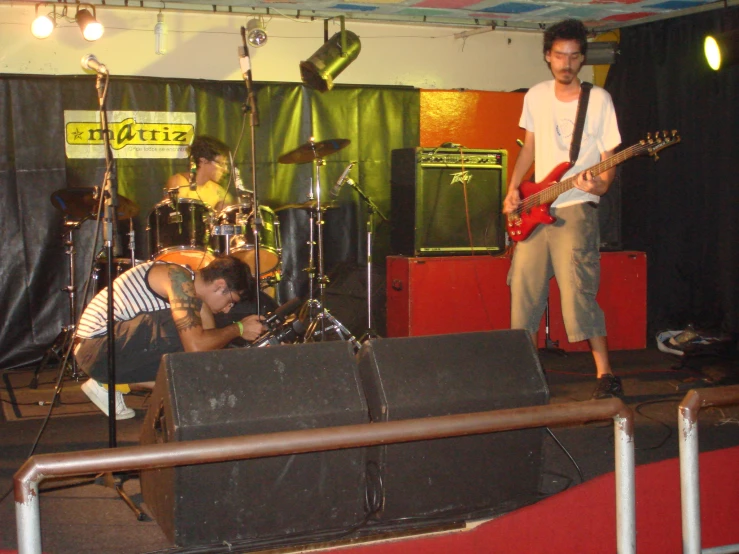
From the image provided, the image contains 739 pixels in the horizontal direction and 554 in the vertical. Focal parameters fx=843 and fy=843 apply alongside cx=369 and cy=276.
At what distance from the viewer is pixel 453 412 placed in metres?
2.94

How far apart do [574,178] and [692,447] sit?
256 cm

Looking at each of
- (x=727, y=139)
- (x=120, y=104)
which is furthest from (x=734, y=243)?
(x=120, y=104)

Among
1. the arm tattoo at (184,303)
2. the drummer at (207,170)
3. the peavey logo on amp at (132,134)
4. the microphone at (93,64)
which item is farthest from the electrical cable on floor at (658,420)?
the peavey logo on amp at (132,134)

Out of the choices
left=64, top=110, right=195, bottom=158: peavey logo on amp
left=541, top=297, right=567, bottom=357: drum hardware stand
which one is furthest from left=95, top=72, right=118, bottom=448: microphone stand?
left=541, top=297, right=567, bottom=357: drum hardware stand

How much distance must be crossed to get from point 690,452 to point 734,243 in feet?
17.7

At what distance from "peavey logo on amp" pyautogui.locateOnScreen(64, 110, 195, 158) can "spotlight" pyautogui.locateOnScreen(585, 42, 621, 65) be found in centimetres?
369

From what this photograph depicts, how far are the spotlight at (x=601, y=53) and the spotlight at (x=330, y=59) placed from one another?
7.50ft

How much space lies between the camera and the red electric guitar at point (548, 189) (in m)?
4.47

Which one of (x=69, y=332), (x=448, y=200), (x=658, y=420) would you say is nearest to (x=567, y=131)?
(x=658, y=420)

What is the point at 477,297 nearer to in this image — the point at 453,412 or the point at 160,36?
the point at 160,36

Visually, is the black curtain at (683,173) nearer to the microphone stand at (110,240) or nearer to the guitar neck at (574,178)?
the guitar neck at (574,178)

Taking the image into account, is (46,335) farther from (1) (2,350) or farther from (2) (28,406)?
(2) (28,406)

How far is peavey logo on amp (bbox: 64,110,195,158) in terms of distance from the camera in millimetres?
6996

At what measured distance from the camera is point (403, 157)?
7238 mm
